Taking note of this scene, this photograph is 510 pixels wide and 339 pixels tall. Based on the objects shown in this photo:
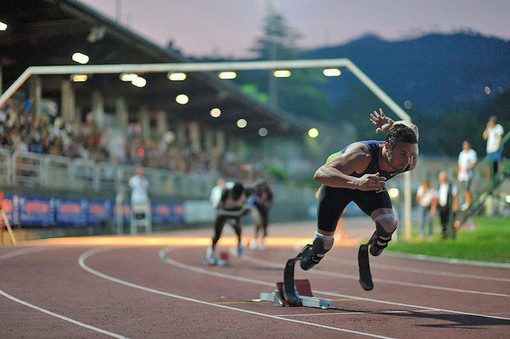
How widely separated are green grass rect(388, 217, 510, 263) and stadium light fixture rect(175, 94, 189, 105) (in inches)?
740

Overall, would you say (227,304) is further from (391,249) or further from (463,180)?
(463,180)

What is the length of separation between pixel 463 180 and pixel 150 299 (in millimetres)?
15743

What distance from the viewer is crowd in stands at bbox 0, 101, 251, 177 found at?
2378cm

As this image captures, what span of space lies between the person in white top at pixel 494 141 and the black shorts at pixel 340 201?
1391 cm

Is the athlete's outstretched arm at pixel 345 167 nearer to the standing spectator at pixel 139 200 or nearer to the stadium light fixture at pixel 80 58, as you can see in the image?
the stadium light fixture at pixel 80 58

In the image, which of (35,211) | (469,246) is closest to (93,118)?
(35,211)

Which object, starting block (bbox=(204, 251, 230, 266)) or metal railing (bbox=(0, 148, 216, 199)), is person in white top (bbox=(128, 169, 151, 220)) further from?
starting block (bbox=(204, 251, 230, 266))

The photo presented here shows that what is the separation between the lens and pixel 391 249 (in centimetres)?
2220

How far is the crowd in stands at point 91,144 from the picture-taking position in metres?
23.8

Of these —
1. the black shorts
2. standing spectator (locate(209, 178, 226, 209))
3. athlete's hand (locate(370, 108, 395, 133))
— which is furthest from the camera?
standing spectator (locate(209, 178, 226, 209))

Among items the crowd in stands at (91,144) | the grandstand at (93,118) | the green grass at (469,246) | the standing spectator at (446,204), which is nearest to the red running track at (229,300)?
the green grass at (469,246)

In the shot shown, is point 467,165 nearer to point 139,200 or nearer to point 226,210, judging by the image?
point 226,210

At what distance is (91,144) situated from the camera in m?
31.0

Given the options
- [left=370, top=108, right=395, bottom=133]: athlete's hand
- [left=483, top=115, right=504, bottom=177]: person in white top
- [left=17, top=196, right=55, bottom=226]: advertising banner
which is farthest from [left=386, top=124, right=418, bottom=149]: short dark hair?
[left=17, top=196, right=55, bottom=226]: advertising banner
